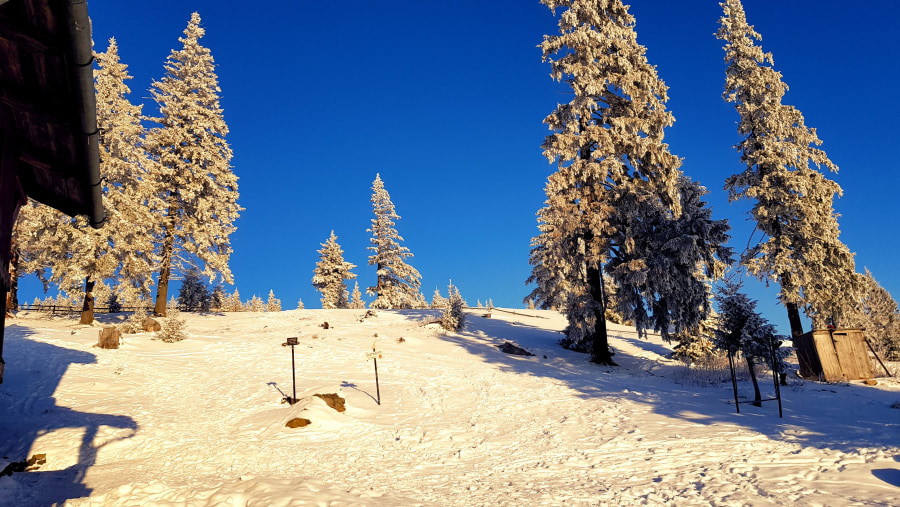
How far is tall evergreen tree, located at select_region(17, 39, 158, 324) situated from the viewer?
74.4 ft

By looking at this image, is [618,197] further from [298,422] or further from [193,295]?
[193,295]

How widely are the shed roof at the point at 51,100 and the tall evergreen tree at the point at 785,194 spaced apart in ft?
84.0

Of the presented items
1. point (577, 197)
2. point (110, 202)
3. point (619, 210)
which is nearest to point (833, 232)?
point (619, 210)

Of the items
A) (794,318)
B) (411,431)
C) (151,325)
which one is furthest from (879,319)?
(151,325)

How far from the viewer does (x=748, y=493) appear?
642cm

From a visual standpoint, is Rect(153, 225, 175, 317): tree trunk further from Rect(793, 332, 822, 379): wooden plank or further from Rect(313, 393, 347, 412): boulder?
Rect(793, 332, 822, 379): wooden plank

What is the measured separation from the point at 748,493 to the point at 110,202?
27.9 m

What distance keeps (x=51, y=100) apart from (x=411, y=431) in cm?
973

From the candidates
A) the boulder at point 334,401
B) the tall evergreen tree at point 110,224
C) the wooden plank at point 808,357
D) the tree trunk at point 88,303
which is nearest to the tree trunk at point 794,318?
the wooden plank at point 808,357

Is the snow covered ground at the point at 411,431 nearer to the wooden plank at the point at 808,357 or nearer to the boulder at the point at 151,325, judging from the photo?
the boulder at the point at 151,325

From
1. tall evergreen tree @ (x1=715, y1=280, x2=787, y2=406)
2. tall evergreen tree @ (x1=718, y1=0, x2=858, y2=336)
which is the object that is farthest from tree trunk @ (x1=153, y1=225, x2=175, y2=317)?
tall evergreen tree @ (x1=718, y1=0, x2=858, y2=336)

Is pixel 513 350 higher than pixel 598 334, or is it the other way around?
pixel 598 334

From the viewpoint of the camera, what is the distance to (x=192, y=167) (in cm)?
2848

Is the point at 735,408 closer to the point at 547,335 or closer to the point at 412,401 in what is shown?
the point at 412,401
